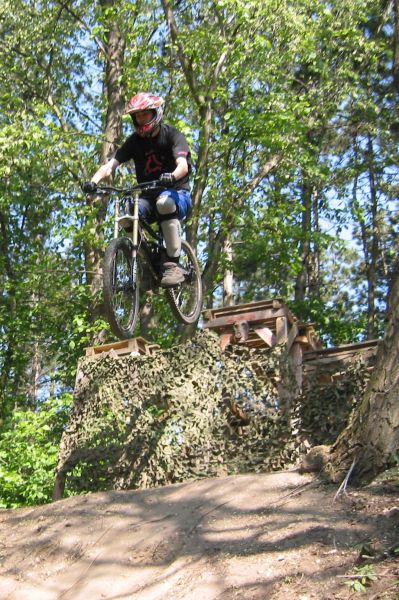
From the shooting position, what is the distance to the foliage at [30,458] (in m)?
11.2

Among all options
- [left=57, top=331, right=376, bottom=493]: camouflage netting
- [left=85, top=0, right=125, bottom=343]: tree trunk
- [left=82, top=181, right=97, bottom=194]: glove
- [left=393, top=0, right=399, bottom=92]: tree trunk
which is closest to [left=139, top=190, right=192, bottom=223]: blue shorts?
[left=82, top=181, right=97, bottom=194]: glove

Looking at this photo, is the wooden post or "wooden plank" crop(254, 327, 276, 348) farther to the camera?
"wooden plank" crop(254, 327, 276, 348)

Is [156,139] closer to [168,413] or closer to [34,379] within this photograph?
[168,413]

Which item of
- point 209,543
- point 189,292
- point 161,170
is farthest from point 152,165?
point 209,543

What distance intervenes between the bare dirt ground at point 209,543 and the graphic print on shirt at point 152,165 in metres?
3.01

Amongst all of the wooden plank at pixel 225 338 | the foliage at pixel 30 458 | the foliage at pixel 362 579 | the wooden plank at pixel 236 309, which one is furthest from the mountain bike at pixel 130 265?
the foliage at pixel 30 458

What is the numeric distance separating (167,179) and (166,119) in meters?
8.85

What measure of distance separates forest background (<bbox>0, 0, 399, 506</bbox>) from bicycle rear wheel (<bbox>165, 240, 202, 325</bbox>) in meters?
3.78

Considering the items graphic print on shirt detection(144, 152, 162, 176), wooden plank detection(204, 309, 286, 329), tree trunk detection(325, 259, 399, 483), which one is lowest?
tree trunk detection(325, 259, 399, 483)

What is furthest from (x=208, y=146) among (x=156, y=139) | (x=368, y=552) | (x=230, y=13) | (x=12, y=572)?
(x=368, y=552)

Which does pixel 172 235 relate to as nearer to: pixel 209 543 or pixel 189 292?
pixel 189 292

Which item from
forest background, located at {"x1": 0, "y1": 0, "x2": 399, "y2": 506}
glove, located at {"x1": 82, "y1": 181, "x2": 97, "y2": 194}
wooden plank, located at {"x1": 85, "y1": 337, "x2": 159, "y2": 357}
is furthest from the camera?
forest background, located at {"x1": 0, "y1": 0, "x2": 399, "y2": 506}

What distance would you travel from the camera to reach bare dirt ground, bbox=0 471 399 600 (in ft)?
15.9

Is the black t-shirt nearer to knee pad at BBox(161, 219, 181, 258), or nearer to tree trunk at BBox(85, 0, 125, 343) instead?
knee pad at BBox(161, 219, 181, 258)
